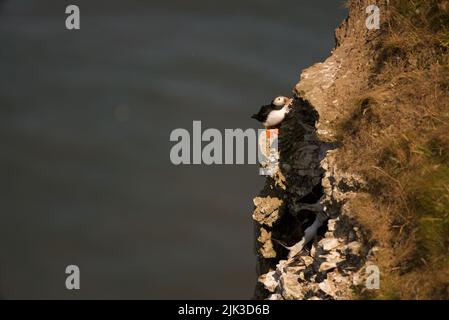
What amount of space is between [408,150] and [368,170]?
482 mm

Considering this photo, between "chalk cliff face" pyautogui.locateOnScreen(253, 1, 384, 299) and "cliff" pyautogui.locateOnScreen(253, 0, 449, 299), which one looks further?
"chalk cliff face" pyautogui.locateOnScreen(253, 1, 384, 299)

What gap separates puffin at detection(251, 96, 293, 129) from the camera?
9.51 meters

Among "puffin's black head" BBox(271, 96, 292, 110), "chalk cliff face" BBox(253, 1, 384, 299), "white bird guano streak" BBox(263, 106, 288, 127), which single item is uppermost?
"puffin's black head" BBox(271, 96, 292, 110)

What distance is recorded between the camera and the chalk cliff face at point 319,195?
6.34 m

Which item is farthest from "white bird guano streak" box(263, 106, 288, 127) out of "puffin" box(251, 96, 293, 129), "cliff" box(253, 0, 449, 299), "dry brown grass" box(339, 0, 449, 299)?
"dry brown grass" box(339, 0, 449, 299)

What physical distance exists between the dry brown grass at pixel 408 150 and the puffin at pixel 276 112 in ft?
6.41

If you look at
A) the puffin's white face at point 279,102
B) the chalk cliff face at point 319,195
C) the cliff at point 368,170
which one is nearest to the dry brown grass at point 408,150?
the cliff at point 368,170

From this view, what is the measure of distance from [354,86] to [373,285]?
3.12m

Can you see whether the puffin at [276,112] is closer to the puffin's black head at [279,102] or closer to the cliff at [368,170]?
the puffin's black head at [279,102]

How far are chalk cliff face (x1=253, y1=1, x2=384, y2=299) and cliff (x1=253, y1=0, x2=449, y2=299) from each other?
0.05ft

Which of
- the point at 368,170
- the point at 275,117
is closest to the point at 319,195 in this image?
the point at 368,170

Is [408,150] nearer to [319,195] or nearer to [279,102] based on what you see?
[319,195]

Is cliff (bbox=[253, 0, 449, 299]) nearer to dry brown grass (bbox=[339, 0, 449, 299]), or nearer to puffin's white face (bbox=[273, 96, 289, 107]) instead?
dry brown grass (bbox=[339, 0, 449, 299])
